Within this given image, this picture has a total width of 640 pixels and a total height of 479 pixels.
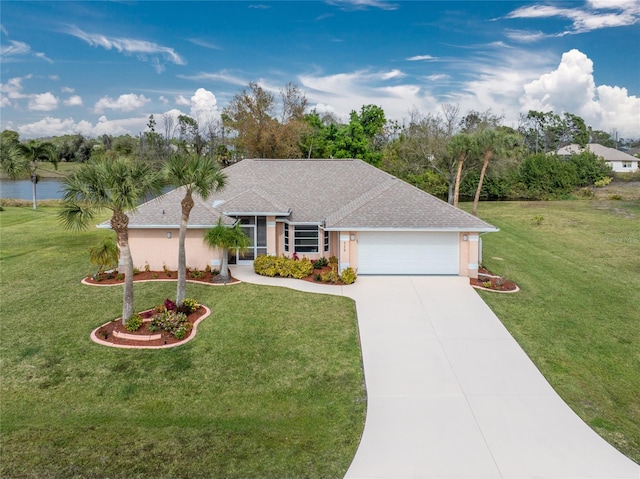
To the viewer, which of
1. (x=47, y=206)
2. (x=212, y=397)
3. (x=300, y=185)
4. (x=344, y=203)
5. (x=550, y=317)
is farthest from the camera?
(x=47, y=206)

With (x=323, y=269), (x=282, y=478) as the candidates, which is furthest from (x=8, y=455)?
(x=323, y=269)

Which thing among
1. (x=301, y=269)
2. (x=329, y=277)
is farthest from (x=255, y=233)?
(x=329, y=277)

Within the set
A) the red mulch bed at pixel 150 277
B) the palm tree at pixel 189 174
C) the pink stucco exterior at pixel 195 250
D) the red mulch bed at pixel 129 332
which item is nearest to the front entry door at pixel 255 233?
the pink stucco exterior at pixel 195 250

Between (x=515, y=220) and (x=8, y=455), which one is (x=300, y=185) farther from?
(x=515, y=220)

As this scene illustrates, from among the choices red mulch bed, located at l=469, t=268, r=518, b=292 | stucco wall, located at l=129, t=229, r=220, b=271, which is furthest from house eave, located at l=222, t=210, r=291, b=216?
red mulch bed, located at l=469, t=268, r=518, b=292

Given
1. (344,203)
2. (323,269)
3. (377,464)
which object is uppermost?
(344,203)
